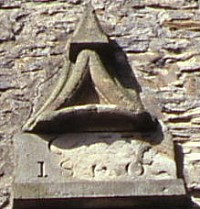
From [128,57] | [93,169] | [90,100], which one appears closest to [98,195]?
[93,169]

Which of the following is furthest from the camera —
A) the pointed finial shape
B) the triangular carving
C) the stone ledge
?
the pointed finial shape

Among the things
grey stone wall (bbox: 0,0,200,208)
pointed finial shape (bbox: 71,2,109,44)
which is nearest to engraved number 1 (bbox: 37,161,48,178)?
grey stone wall (bbox: 0,0,200,208)

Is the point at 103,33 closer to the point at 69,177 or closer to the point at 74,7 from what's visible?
the point at 74,7

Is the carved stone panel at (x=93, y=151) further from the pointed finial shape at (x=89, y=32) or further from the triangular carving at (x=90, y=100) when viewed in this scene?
the pointed finial shape at (x=89, y=32)

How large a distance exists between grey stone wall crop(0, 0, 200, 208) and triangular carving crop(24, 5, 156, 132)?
3.7 inches

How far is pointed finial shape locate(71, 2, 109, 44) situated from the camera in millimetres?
5273

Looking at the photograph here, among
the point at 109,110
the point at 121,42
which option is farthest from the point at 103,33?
the point at 109,110

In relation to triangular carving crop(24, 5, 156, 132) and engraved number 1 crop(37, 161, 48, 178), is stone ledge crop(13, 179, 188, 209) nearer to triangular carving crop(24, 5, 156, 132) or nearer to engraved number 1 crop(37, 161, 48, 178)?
engraved number 1 crop(37, 161, 48, 178)

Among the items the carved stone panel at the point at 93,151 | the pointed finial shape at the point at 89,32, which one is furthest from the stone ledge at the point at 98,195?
the pointed finial shape at the point at 89,32

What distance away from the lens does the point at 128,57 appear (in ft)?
17.5

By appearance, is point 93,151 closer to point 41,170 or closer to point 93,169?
point 93,169

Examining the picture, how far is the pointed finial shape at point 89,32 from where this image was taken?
527cm

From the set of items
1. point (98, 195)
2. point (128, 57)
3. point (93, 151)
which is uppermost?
point (128, 57)

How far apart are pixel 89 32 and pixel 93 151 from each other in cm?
59
